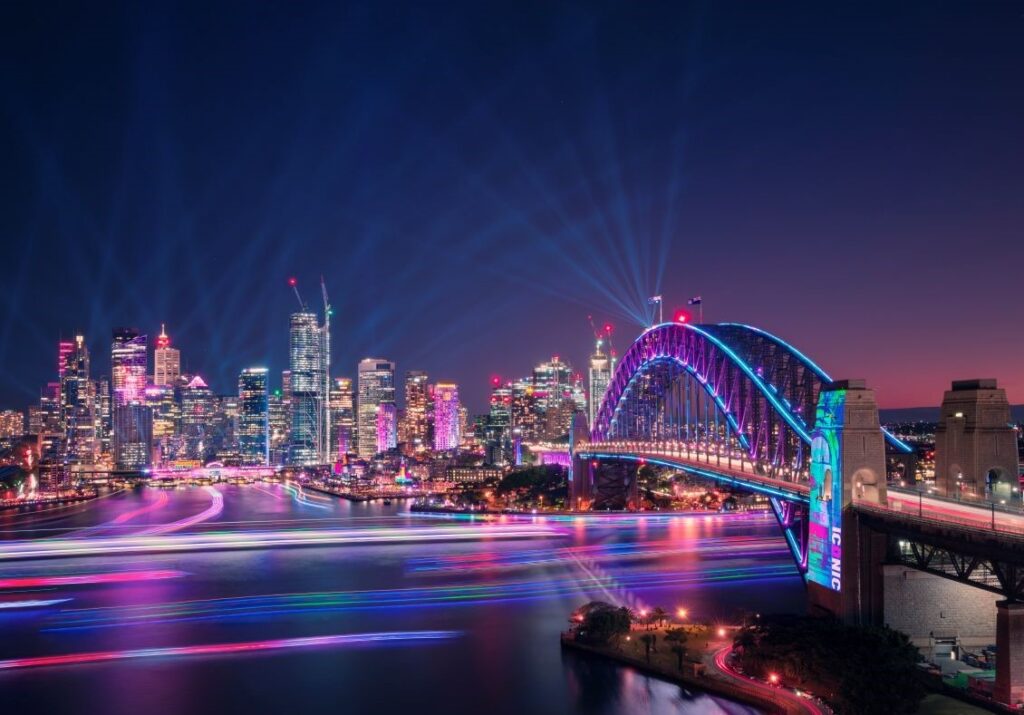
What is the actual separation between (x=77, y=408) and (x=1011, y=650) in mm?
183869

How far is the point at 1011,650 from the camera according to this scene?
18.0m

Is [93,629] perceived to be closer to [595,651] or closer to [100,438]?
[595,651]

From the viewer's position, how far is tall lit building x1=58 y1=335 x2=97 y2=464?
17162 centimetres

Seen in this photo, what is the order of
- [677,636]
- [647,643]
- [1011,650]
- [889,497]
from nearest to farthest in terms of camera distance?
[1011,650] < [647,643] < [677,636] < [889,497]

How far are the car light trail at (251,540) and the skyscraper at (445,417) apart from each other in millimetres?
123891

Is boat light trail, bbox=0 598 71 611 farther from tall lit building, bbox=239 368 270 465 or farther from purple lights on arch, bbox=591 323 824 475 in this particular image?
tall lit building, bbox=239 368 270 465

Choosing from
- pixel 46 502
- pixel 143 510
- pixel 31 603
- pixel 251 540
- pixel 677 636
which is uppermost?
pixel 677 636

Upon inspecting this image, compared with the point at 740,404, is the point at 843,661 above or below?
below

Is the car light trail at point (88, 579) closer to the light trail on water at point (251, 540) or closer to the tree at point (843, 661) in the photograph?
the light trail on water at point (251, 540)

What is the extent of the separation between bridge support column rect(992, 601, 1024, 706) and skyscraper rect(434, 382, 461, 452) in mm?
163609

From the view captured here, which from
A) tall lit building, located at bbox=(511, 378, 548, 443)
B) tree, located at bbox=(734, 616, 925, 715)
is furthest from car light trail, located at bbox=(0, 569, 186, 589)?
tall lit building, located at bbox=(511, 378, 548, 443)

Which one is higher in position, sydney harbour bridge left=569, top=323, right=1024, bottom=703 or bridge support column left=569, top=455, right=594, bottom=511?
sydney harbour bridge left=569, top=323, right=1024, bottom=703

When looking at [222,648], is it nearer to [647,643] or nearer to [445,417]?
[647,643]

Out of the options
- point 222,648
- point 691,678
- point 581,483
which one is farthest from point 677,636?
point 581,483
